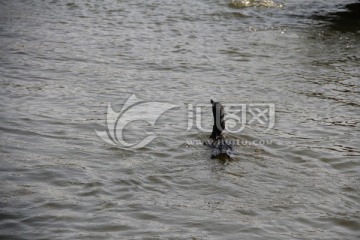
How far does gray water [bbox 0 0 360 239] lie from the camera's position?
4949 mm

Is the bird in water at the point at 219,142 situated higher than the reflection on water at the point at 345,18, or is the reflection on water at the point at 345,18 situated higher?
the reflection on water at the point at 345,18

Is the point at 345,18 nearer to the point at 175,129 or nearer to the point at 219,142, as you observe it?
the point at 175,129

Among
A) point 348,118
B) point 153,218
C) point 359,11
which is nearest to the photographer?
point 153,218

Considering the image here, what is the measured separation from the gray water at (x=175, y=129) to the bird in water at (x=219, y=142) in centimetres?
12

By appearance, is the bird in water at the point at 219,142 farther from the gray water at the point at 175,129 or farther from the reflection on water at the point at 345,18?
the reflection on water at the point at 345,18

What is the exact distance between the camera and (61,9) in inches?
560

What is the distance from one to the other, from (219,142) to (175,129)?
101 cm

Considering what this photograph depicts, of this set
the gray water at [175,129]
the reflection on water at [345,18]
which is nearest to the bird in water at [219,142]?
the gray water at [175,129]

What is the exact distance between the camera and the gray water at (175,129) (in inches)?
195

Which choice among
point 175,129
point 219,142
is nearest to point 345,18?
point 175,129

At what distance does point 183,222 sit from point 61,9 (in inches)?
417

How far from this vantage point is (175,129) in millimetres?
7258

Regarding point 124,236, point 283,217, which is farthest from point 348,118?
point 124,236

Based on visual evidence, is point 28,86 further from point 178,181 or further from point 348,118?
point 348,118
